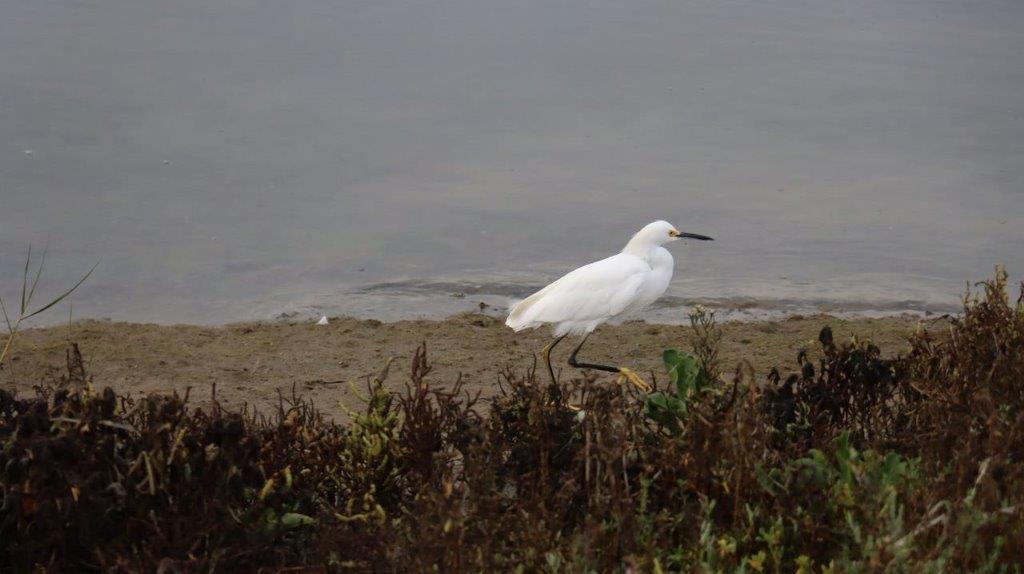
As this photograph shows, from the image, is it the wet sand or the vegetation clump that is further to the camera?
the wet sand

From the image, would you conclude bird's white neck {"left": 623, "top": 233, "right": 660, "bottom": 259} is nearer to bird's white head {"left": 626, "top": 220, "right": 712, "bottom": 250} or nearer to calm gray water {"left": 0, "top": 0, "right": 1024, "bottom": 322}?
bird's white head {"left": 626, "top": 220, "right": 712, "bottom": 250}

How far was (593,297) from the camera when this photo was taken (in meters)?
6.31

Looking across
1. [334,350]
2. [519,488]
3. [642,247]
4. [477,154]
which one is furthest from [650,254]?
[477,154]

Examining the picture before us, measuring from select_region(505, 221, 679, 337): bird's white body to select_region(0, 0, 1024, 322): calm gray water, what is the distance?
0.77 meters

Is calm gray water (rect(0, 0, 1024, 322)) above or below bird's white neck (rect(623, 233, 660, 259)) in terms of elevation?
above

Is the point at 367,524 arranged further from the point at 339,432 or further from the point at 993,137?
the point at 993,137

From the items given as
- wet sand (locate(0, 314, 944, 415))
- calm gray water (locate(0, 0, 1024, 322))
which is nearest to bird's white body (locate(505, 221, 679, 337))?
wet sand (locate(0, 314, 944, 415))

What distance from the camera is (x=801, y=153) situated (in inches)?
400

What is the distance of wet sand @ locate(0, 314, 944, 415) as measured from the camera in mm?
6004

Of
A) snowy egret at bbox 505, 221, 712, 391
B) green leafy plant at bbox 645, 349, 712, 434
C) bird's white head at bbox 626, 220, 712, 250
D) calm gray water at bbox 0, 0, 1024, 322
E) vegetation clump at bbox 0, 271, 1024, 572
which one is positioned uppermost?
calm gray water at bbox 0, 0, 1024, 322

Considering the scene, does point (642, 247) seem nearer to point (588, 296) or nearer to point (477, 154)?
point (588, 296)

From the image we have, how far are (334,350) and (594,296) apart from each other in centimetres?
127

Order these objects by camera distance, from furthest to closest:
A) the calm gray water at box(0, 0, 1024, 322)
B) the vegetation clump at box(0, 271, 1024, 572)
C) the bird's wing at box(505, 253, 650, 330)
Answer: the calm gray water at box(0, 0, 1024, 322)
the bird's wing at box(505, 253, 650, 330)
the vegetation clump at box(0, 271, 1024, 572)

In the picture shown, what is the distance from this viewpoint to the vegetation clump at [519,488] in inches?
133
